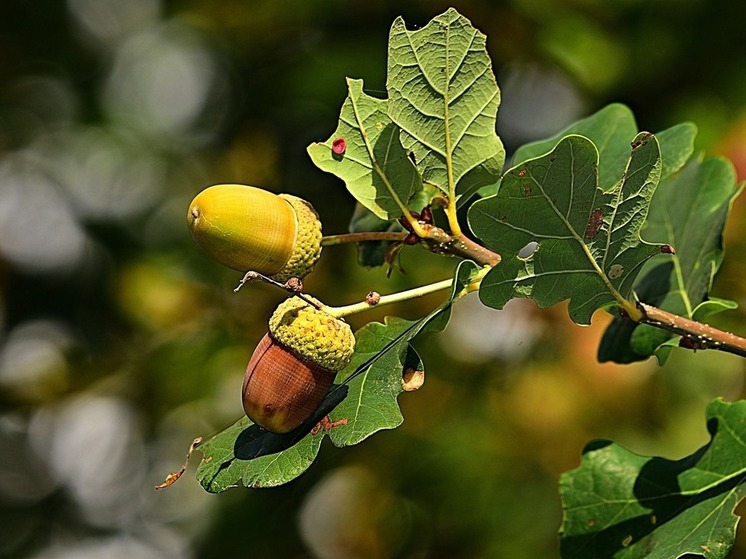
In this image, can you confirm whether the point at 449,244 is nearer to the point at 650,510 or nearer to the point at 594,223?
the point at 594,223

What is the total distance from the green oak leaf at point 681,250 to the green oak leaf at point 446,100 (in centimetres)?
36

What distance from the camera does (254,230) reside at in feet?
2.72

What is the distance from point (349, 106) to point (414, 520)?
1.71m

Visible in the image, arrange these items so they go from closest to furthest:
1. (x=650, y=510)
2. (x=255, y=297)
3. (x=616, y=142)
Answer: (x=650, y=510), (x=616, y=142), (x=255, y=297)

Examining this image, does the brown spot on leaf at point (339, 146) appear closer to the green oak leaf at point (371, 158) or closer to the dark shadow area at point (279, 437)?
the green oak leaf at point (371, 158)

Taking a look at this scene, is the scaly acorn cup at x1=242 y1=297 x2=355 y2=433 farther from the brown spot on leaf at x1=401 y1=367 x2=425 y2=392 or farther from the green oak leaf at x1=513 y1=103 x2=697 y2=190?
the green oak leaf at x1=513 y1=103 x2=697 y2=190

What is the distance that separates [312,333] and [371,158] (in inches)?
6.7

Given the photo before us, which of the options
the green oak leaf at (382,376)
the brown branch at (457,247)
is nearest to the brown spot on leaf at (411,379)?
the green oak leaf at (382,376)

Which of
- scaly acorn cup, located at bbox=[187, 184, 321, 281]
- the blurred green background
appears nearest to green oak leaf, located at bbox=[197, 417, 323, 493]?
scaly acorn cup, located at bbox=[187, 184, 321, 281]

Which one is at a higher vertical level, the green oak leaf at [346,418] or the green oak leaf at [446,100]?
the green oak leaf at [446,100]

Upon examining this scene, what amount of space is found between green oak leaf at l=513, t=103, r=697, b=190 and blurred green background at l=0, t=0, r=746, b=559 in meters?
0.85

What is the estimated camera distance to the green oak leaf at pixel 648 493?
37.4 inches

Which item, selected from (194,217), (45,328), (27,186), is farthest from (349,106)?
(27,186)

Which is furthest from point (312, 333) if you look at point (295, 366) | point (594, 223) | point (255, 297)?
point (255, 297)
